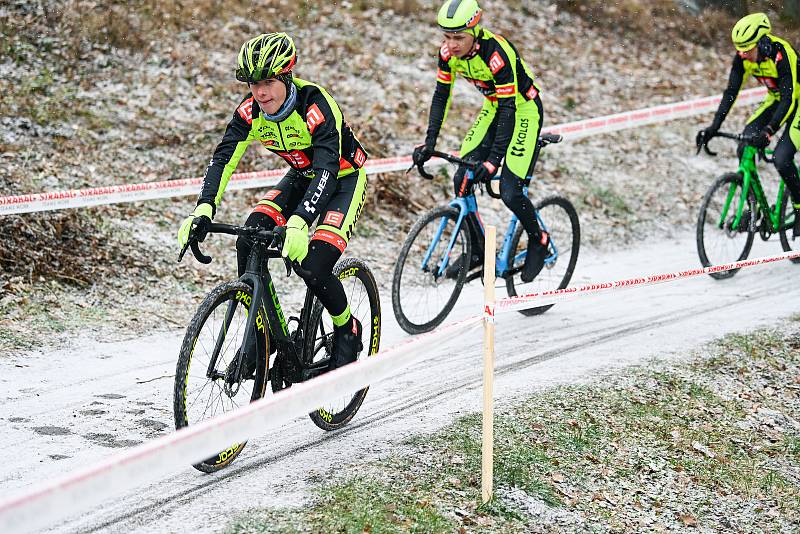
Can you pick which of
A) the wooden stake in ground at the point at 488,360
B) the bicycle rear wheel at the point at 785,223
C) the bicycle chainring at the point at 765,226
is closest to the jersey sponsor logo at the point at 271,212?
the wooden stake in ground at the point at 488,360

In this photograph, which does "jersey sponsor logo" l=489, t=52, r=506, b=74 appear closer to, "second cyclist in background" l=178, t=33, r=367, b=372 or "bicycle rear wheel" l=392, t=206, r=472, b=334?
"bicycle rear wheel" l=392, t=206, r=472, b=334

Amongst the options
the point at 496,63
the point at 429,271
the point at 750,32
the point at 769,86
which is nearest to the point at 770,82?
the point at 769,86

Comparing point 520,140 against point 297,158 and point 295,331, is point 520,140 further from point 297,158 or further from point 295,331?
point 295,331

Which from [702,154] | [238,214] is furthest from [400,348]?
[702,154]

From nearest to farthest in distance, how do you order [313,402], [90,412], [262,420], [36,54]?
[262,420] < [313,402] < [90,412] < [36,54]

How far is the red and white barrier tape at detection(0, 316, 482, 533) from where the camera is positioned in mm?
2578

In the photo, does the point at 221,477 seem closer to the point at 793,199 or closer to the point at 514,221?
the point at 514,221

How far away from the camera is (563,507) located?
534 cm

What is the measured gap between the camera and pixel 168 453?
9.92 feet

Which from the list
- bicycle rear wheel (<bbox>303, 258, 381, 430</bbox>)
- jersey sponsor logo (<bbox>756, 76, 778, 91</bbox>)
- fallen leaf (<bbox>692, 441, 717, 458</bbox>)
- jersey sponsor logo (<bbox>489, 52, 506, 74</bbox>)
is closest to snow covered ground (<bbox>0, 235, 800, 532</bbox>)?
bicycle rear wheel (<bbox>303, 258, 381, 430</bbox>)

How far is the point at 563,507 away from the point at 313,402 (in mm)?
2288

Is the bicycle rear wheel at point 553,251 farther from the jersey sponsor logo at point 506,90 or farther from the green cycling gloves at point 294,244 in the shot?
the green cycling gloves at point 294,244

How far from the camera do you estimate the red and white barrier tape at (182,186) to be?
8.02 metres

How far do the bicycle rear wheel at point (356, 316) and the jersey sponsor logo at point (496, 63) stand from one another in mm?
2921
